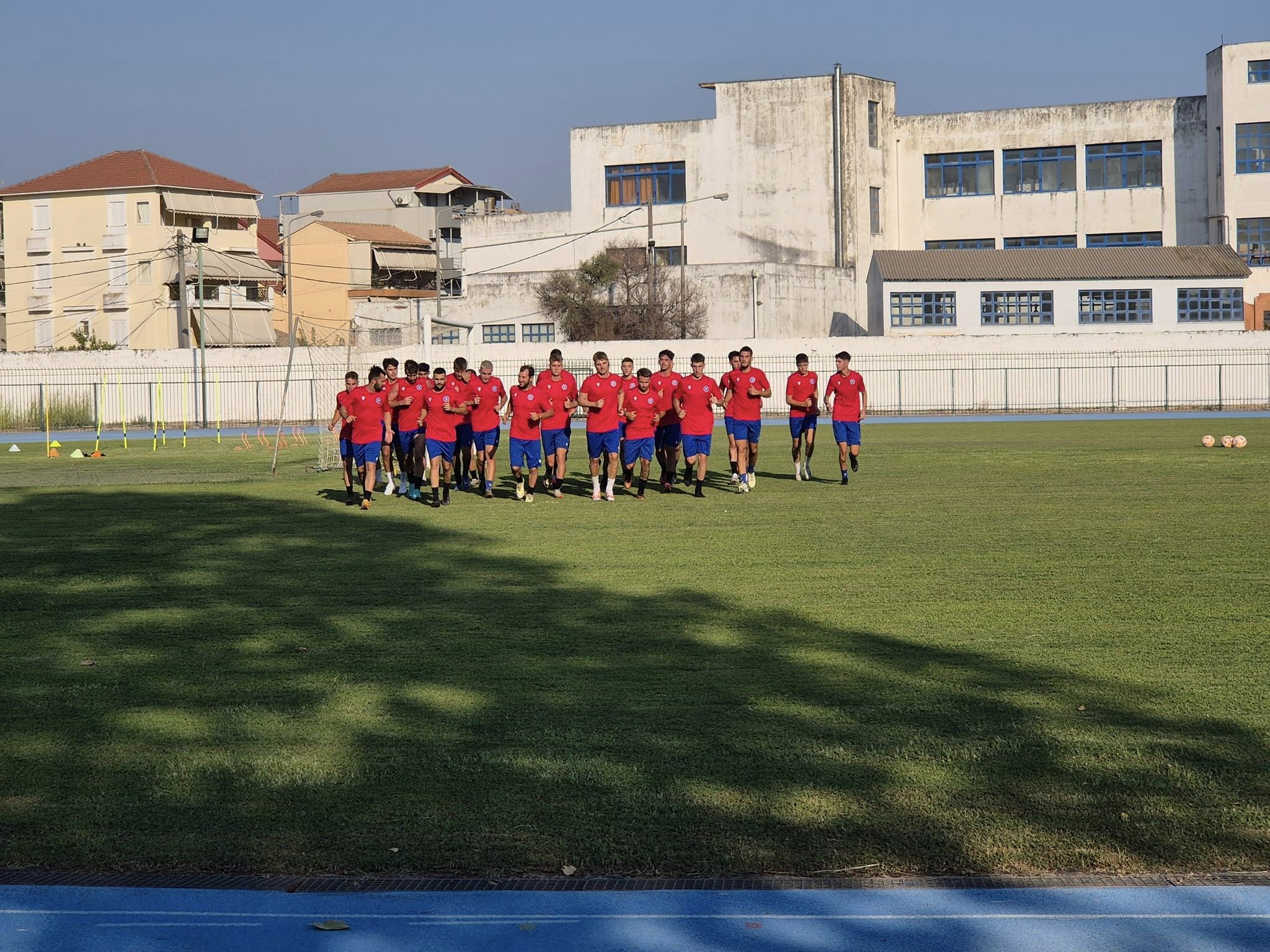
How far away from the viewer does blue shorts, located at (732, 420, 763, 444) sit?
66.3ft

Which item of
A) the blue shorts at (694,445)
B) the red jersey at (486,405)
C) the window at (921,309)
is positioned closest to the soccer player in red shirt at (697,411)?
the blue shorts at (694,445)

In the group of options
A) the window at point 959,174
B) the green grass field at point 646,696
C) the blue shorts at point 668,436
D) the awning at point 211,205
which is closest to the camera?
the green grass field at point 646,696

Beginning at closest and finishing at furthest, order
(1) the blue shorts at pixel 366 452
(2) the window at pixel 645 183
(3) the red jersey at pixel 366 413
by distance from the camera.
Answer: (3) the red jersey at pixel 366 413
(1) the blue shorts at pixel 366 452
(2) the window at pixel 645 183

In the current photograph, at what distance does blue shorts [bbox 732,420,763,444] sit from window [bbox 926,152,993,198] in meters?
45.8

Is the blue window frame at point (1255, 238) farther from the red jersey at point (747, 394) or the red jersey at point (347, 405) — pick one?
the red jersey at point (347, 405)

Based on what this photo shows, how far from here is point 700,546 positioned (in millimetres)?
14445

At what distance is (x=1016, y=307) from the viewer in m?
54.2

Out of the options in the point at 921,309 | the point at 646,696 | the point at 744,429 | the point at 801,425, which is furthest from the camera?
the point at 921,309

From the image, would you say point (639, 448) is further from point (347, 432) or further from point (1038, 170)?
point (1038, 170)

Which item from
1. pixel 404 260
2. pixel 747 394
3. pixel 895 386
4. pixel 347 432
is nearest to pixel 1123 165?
pixel 895 386

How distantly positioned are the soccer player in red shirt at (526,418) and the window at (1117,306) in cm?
3938

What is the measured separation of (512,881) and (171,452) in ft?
97.7

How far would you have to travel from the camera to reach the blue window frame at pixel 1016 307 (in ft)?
177

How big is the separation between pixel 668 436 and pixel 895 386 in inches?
1067
